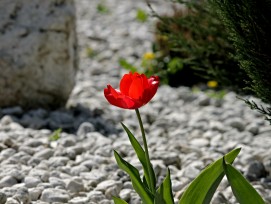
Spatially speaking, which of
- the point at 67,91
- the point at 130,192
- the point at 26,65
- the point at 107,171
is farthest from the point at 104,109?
the point at 130,192

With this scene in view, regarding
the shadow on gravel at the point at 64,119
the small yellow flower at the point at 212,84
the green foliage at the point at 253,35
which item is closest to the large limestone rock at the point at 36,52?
the shadow on gravel at the point at 64,119

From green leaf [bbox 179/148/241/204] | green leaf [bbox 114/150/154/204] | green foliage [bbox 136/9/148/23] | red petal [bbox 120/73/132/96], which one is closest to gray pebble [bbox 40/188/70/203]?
green leaf [bbox 114/150/154/204]

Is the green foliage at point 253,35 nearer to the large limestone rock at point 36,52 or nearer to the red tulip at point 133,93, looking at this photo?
the red tulip at point 133,93

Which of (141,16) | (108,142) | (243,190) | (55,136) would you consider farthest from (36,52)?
(141,16)

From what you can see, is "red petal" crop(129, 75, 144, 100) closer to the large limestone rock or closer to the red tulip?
the red tulip

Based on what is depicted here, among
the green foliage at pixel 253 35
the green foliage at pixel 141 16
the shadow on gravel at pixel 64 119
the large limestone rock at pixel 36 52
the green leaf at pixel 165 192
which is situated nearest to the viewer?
the green leaf at pixel 165 192
